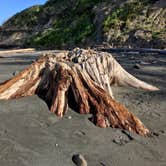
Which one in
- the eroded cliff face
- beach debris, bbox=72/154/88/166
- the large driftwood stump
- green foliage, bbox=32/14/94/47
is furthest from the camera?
green foliage, bbox=32/14/94/47

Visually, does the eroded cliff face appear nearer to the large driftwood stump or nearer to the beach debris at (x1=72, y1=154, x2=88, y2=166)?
the large driftwood stump

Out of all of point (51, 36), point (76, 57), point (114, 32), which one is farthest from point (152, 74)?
point (51, 36)

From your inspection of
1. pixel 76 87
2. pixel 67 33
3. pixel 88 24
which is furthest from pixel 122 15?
pixel 76 87

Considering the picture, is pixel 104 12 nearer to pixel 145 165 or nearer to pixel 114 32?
pixel 114 32

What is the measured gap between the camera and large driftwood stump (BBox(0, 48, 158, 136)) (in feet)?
17.4

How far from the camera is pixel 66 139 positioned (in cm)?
479

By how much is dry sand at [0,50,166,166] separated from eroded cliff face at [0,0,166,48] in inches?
591

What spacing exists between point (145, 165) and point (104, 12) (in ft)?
78.1

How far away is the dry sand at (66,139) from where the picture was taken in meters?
4.34

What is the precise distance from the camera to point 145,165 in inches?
172

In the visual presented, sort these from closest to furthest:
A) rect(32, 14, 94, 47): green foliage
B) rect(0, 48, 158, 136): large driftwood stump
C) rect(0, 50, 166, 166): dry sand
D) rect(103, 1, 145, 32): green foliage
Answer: rect(0, 50, 166, 166): dry sand → rect(0, 48, 158, 136): large driftwood stump → rect(103, 1, 145, 32): green foliage → rect(32, 14, 94, 47): green foliage

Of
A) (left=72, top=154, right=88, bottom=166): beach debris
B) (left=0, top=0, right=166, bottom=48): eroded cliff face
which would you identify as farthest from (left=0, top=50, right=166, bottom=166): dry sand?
(left=0, top=0, right=166, bottom=48): eroded cliff face

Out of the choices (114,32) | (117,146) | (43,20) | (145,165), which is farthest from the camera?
(43,20)

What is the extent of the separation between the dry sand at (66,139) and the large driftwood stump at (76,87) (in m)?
0.13
